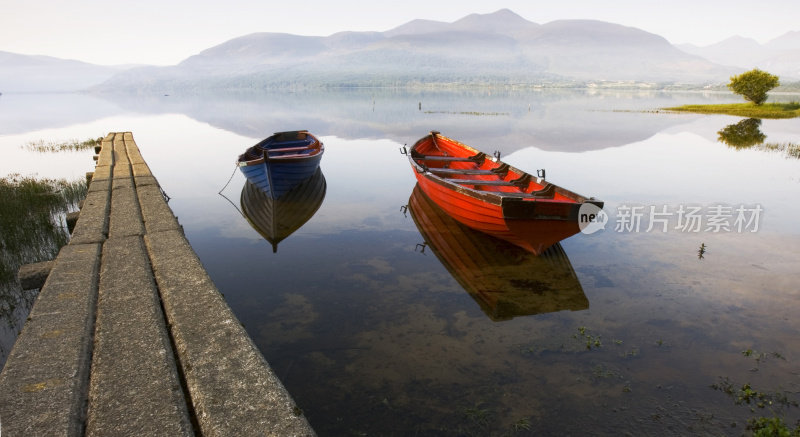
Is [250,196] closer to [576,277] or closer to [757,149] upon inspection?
[576,277]

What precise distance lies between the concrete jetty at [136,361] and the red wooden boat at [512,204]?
6719 millimetres

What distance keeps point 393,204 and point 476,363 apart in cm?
1061

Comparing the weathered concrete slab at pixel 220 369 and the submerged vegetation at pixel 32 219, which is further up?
the weathered concrete slab at pixel 220 369

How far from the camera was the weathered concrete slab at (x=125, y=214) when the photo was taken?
→ 29.0 ft

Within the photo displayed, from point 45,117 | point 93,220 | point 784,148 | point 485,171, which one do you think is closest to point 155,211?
point 93,220

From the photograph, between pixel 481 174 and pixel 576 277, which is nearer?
pixel 576 277

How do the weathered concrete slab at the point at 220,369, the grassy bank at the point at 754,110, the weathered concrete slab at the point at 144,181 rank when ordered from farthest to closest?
the grassy bank at the point at 754,110, the weathered concrete slab at the point at 144,181, the weathered concrete slab at the point at 220,369

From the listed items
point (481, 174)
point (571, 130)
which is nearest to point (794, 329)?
point (481, 174)

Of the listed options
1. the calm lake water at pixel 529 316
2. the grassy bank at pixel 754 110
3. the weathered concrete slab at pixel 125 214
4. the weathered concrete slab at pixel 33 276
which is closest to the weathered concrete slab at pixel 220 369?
the calm lake water at pixel 529 316

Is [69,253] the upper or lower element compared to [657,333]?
upper

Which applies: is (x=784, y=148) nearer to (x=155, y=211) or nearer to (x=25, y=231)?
(x=155, y=211)

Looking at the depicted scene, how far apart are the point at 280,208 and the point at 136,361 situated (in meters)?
11.6

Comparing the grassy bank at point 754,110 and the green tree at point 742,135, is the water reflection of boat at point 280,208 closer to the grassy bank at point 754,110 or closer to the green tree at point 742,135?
the green tree at point 742,135

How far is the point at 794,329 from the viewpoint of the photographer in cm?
778
